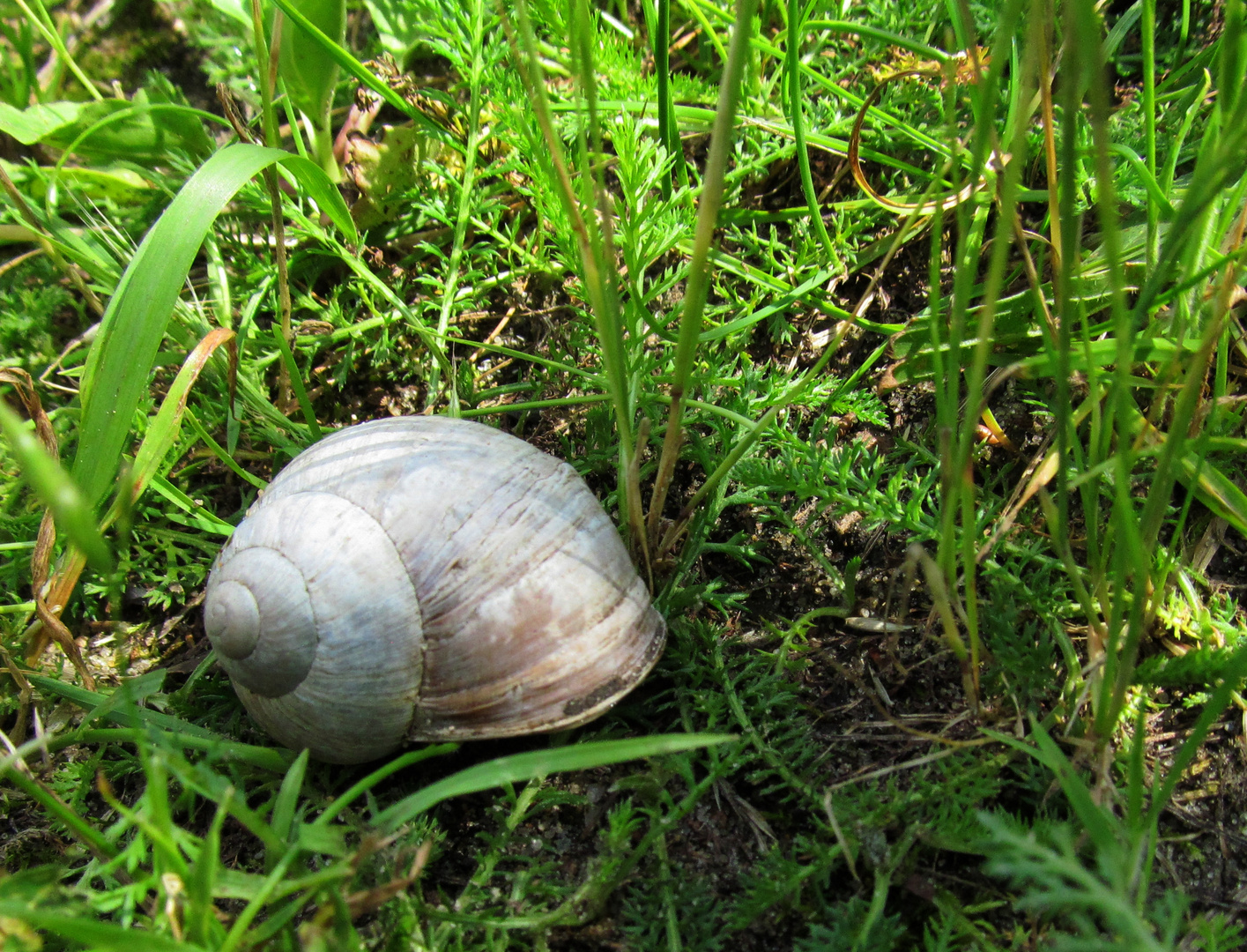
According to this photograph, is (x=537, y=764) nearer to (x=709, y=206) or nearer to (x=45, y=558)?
(x=709, y=206)

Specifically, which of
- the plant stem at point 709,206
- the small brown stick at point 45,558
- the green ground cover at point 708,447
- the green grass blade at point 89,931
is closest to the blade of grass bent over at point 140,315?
the green ground cover at point 708,447

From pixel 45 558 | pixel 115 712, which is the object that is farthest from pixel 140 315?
pixel 115 712

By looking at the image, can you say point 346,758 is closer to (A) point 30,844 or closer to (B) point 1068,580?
(A) point 30,844

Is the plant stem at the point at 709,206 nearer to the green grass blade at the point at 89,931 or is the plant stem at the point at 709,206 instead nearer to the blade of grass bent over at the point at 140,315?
the blade of grass bent over at the point at 140,315

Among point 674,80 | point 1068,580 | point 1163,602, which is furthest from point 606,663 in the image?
point 674,80

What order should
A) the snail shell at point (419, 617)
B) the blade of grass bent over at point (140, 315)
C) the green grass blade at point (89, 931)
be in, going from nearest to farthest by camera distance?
the green grass blade at point (89, 931)
the snail shell at point (419, 617)
the blade of grass bent over at point (140, 315)

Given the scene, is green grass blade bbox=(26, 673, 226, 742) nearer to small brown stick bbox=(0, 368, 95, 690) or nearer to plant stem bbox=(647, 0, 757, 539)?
small brown stick bbox=(0, 368, 95, 690)

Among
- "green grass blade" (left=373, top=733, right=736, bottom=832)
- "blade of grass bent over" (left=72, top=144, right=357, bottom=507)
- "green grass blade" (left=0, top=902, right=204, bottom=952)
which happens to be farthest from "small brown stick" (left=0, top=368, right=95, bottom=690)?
"green grass blade" (left=373, top=733, right=736, bottom=832)
